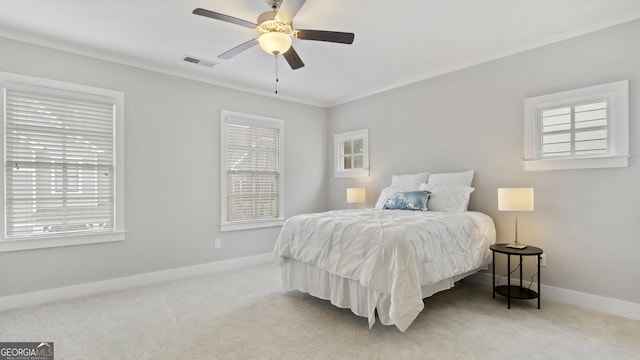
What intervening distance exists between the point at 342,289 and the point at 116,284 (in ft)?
8.91

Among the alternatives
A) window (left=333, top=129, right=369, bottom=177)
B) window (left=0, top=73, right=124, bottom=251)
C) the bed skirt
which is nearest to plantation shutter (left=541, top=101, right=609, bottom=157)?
the bed skirt

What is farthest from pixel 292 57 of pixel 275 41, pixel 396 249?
pixel 396 249

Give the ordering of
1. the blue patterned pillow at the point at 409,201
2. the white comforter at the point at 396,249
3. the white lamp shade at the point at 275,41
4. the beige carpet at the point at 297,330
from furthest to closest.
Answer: the blue patterned pillow at the point at 409,201
the white lamp shade at the point at 275,41
the white comforter at the point at 396,249
the beige carpet at the point at 297,330

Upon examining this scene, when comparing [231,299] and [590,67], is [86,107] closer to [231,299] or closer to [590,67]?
[231,299]

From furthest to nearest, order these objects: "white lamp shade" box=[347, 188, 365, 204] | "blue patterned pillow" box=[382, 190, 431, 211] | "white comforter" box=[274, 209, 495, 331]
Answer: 1. "white lamp shade" box=[347, 188, 365, 204]
2. "blue patterned pillow" box=[382, 190, 431, 211]
3. "white comforter" box=[274, 209, 495, 331]

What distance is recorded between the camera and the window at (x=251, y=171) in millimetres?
4711

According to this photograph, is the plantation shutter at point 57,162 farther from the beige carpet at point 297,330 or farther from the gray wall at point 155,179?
the beige carpet at point 297,330

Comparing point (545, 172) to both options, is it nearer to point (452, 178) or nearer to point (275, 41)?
point (452, 178)

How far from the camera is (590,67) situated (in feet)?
10.2

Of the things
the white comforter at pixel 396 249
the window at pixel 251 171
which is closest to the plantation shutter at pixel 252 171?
the window at pixel 251 171

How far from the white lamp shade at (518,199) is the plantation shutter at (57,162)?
4322mm

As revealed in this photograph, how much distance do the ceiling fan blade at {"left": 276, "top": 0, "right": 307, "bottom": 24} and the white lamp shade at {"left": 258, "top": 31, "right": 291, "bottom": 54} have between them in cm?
13

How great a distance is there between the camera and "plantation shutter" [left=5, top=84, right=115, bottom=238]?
3.18 metres

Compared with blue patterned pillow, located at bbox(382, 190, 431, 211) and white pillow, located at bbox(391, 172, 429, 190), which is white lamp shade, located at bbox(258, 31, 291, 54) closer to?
blue patterned pillow, located at bbox(382, 190, 431, 211)
